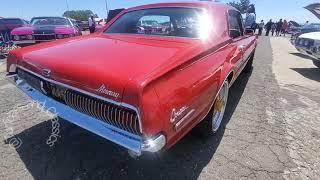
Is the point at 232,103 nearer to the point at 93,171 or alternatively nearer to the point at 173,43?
the point at 173,43

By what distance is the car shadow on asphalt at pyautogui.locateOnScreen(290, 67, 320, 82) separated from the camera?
7.17 metres

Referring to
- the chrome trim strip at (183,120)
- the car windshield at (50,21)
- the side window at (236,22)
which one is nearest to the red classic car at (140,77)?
the chrome trim strip at (183,120)

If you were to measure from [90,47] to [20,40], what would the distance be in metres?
7.04

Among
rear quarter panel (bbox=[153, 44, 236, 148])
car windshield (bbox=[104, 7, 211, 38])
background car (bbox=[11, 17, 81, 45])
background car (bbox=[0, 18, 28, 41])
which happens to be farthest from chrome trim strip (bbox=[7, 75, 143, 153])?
background car (bbox=[0, 18, 28, 41])

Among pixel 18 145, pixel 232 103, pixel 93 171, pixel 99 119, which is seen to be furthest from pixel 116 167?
pixel 232 103

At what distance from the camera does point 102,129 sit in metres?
2.20

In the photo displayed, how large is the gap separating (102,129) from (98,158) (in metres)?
0.79

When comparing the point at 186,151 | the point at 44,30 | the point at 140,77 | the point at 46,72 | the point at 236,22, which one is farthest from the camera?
the point at 44,30

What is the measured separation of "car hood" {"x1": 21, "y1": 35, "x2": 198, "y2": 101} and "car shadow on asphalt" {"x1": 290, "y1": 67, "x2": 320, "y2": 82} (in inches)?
218

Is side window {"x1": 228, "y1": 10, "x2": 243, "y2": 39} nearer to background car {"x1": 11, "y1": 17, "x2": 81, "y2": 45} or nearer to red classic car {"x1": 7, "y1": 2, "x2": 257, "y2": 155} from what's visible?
red classic car {"x1": 7, "y1": 2, "x2": 257, "y2": 155}

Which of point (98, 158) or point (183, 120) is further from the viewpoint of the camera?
point (98, 158)

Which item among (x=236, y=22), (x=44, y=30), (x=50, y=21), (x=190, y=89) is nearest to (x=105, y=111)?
(x=190, y=89)

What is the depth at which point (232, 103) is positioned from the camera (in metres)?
4.62

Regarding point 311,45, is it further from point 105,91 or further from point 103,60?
point 105,91
